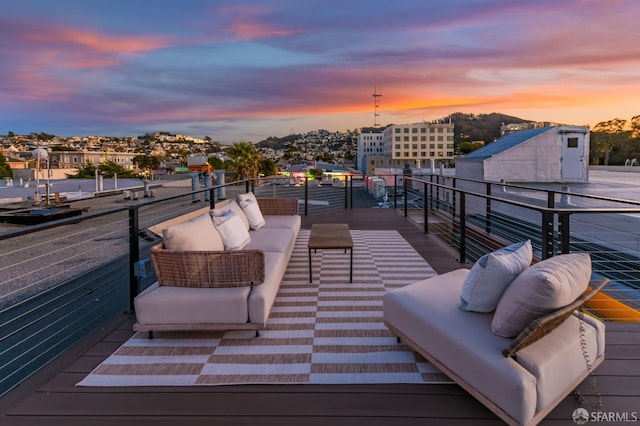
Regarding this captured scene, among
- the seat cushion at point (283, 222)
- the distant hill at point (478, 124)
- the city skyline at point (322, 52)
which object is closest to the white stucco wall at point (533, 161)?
the city skyline at point (322, 52)

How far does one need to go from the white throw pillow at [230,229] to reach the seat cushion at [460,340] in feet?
5.28

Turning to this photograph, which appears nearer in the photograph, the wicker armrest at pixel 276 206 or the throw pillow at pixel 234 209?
the throw pillow at pixel 234 209

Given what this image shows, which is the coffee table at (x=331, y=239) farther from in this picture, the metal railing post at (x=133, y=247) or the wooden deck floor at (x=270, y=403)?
the wooden deck floor at (x=270, y=403)

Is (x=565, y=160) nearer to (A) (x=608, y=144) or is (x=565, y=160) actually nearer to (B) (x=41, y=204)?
(A) (x=608, y=144)

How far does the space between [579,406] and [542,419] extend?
0.24m

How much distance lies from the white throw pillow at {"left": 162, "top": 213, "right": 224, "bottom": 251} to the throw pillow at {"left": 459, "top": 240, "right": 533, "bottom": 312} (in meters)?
1.89

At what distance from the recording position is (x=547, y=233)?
251 cm

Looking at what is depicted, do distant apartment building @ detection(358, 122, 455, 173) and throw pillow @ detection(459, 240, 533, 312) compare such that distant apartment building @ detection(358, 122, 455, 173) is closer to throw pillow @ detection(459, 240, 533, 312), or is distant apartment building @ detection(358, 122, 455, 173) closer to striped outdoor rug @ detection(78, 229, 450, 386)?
striped outdoor rug @ detection(78, 229, 450, 386)

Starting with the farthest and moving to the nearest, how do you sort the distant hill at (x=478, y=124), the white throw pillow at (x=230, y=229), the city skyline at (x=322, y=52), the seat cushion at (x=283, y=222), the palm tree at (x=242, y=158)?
the distant hill at (x=478, y=124), the palm tree at (x=242, y=158), the city skyline at (x=322, y=52), the seat cushion at (x=283, y=222), the white throw pillow at (x=230, y=229)

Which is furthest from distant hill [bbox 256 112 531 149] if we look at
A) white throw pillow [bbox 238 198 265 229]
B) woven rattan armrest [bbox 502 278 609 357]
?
woven rattan armrest [bbox 502 278 609 357]

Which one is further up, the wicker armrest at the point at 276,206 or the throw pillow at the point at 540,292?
the wicker armrest at the point at 276,206

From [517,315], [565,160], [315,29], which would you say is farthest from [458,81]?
[517,315]

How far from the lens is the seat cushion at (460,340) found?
152 centimetres

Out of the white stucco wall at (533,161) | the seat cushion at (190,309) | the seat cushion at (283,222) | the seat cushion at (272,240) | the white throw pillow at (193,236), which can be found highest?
the white stucco wall at (533,161)
